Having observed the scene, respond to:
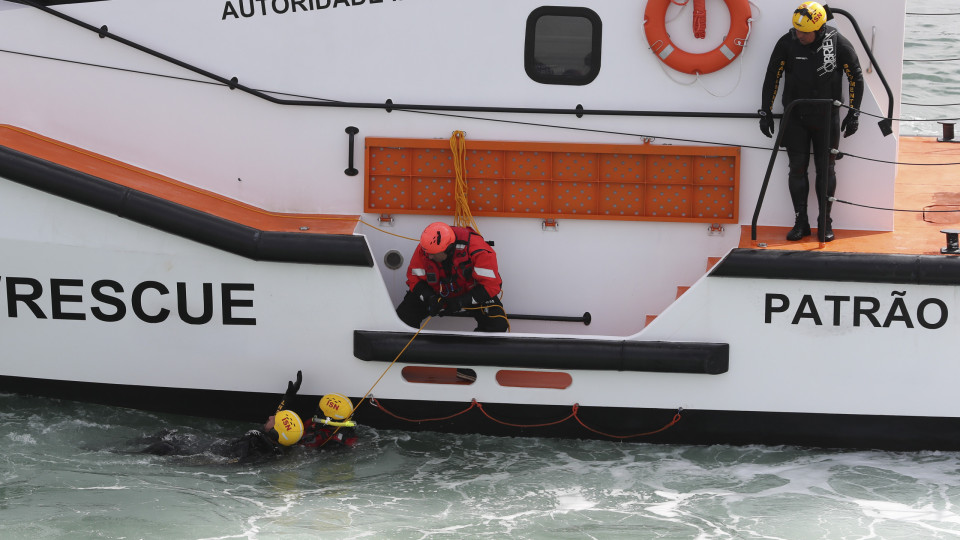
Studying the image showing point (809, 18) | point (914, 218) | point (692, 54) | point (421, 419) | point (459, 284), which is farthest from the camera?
point (914, 218)

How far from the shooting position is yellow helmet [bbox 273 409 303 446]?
18.0 ft

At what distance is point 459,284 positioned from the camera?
568 cm

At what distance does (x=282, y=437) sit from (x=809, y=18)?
3.09 m

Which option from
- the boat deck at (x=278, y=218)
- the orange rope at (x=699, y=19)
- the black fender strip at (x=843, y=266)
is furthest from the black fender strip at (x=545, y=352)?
A: the orange rope at (x=699, y=19)

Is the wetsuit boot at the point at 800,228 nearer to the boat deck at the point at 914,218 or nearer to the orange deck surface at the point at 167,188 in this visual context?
the boat deck at the point at 914,218

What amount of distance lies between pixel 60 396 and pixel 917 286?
4133 mm

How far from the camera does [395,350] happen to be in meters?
5.56

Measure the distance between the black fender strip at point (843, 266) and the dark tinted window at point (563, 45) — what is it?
1.15m

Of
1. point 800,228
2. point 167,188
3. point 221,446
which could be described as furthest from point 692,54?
point 221,446

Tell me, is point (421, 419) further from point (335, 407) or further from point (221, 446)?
point (221, 446)

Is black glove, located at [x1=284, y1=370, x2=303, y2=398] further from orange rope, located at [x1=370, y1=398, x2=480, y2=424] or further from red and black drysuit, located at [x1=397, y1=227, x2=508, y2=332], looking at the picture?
red and black drysuit, located at [x1=397, y1=227, x2=508, y2=332]

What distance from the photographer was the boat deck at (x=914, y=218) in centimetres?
553

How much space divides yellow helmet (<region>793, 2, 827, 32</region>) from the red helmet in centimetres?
186

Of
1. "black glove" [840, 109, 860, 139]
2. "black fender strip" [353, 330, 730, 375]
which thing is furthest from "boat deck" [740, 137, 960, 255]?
"black fender strip" [353, 330, 730, 375]
